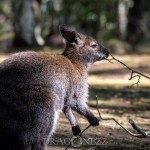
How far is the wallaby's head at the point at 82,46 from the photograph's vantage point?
287 inches

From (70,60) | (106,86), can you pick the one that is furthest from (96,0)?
(70,60)

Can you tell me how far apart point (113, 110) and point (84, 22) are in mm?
20295

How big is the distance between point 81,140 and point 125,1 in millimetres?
18907

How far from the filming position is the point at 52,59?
21.7 ft

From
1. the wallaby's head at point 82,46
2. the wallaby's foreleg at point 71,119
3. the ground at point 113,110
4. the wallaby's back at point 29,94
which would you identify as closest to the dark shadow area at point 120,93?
the ground at point 113,110

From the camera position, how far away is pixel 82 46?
7.44m

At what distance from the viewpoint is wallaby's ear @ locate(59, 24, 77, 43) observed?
720 centimetres

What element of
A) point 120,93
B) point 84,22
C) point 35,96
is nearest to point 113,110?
point 120,93

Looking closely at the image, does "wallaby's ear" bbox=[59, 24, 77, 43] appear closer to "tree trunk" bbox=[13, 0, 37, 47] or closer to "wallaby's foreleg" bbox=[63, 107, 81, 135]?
"wallaby's foreleg" bbox=[63, 107, 81, 135]

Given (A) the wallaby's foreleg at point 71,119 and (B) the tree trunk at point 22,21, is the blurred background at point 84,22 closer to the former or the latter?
(B) the tree trunk at point 22,21

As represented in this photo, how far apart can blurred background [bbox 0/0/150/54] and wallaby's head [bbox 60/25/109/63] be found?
1268 centimetres

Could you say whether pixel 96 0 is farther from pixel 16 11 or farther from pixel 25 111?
pixel 25 111

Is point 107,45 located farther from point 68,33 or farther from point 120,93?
point 68,33

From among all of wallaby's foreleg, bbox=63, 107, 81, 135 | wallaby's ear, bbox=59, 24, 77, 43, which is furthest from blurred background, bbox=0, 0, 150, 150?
wallaby's ear, bbox=59, 24, 77, 43
